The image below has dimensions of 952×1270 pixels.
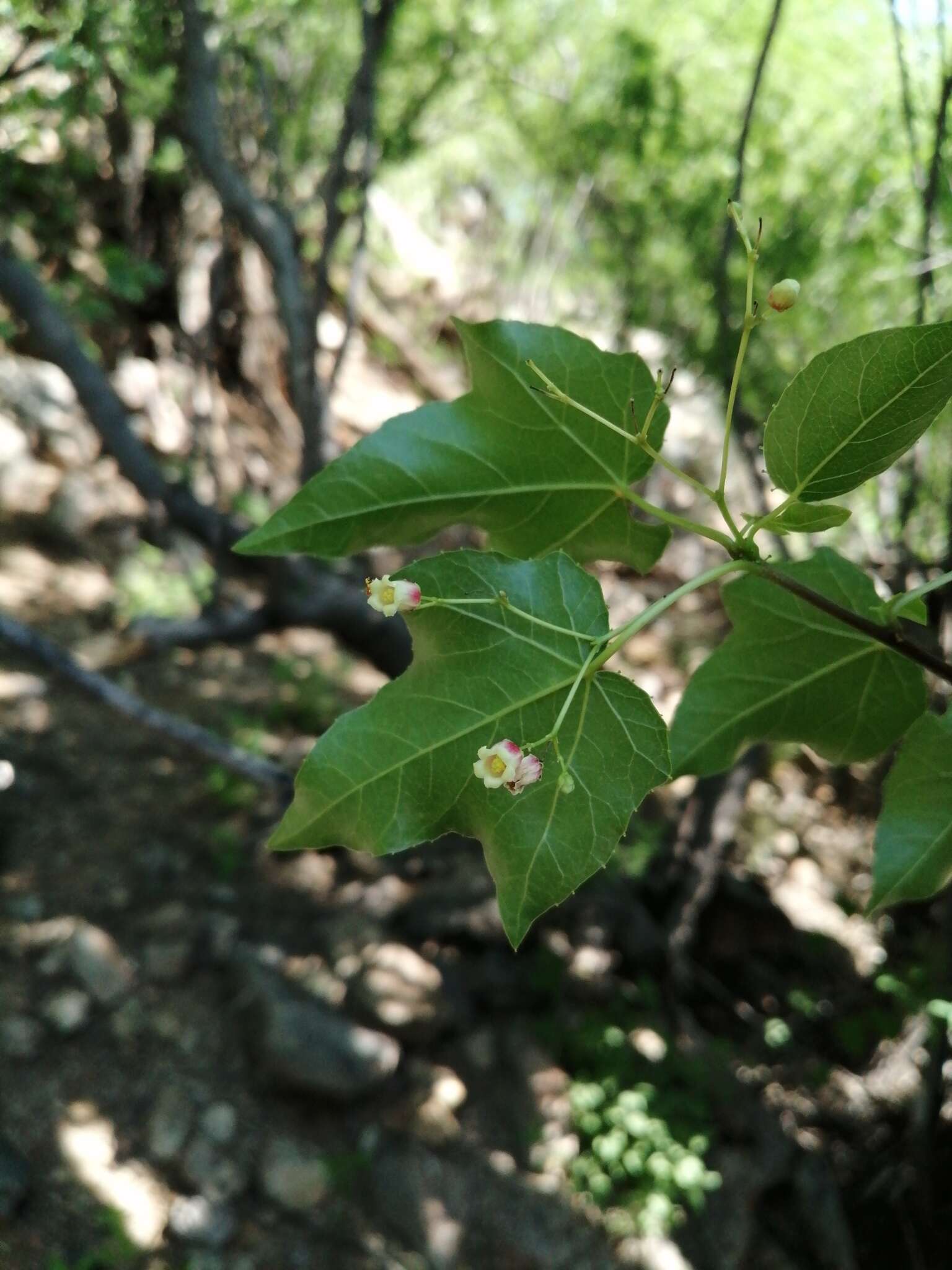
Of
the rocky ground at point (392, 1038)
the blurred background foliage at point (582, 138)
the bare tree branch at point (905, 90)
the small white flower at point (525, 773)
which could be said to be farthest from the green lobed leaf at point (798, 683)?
the rocky ground at point (392, 1038)

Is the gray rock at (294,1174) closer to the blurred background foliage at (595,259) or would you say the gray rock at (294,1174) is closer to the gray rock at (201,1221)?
the gray rock at (201,1221)

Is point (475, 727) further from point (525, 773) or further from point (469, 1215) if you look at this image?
point (469, 1215)

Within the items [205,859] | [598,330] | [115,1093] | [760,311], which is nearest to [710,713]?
[760,311]

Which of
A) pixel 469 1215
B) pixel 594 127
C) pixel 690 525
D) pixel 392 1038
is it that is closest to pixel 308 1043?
pixel 392 1038

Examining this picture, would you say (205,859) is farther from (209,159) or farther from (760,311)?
(760,311)

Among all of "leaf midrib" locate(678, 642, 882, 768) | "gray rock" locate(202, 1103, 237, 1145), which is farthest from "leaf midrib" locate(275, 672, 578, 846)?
"gray rock" locate(202, 1103, 237, 1145)
